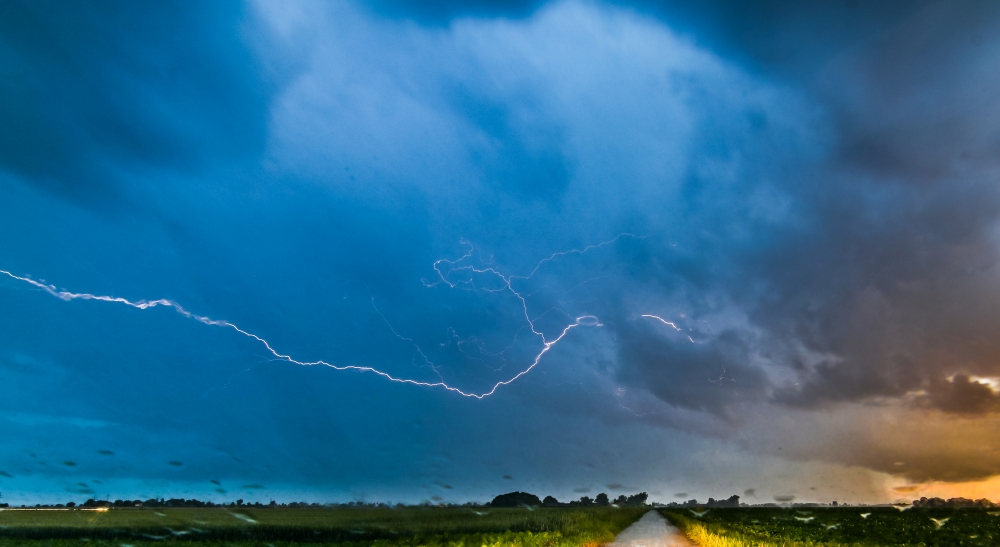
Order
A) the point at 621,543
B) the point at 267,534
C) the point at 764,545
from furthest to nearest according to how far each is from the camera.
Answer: the point at 267,534 → the point at 621,543 → the point at 764,545

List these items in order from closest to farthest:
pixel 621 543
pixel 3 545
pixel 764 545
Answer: pixel 764 545 → pixel 621 543 → pixel 3 545

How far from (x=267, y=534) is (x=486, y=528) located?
11012mm

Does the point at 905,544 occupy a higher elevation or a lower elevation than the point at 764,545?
lower

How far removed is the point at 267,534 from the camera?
84.5 ft

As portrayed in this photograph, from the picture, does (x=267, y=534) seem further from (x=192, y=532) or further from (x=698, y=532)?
(x=698, y=532)

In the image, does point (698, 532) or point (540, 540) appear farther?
point (698, 532)

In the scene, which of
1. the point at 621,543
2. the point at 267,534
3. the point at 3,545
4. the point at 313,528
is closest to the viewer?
→ the point at 621,543

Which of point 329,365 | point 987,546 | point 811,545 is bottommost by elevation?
point 987,546

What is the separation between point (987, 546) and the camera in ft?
69.7

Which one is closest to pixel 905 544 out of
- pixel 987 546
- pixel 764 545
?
pixel 987 546

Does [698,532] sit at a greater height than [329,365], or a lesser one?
lesser

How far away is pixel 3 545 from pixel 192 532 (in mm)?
7282

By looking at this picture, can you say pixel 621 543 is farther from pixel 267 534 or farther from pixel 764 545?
pixel 267 534

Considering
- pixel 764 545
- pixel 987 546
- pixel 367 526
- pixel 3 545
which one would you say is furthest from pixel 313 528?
pixel 987 546
